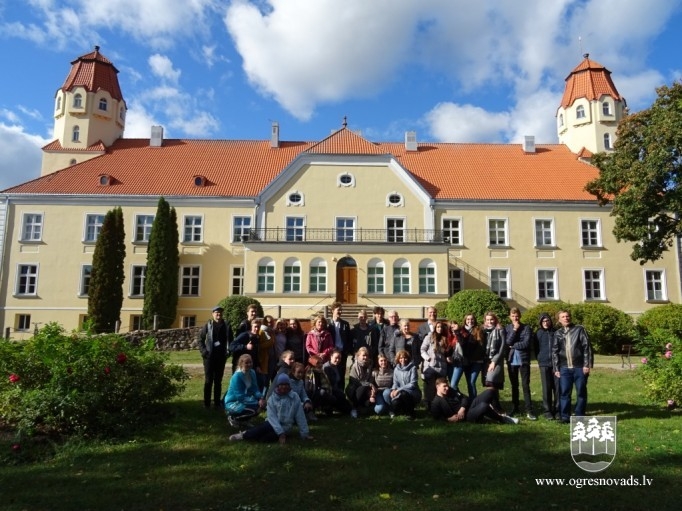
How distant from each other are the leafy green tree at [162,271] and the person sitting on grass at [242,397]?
1847 centimetres

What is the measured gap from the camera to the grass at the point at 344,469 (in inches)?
185

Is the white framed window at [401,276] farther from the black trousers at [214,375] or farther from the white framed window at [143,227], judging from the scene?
the black trousers at [214,375]

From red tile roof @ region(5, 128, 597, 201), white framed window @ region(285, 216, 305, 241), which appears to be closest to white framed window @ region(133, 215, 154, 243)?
red tile roof @ region(5, 128, 597, 201)

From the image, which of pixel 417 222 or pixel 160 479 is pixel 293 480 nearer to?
pixel 160 479

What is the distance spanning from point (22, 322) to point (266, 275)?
13021 mm

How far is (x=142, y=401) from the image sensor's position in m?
7.30

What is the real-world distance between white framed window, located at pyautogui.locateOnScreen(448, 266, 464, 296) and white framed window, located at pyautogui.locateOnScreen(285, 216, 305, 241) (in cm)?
805

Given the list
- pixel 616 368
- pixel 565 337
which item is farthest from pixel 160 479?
pixel 616 368

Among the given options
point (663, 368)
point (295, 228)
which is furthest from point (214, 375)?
point (295, 228)

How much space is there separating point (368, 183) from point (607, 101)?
55.9 feet

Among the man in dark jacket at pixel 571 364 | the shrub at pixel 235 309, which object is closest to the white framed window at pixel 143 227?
the shrub at pixel 235 309

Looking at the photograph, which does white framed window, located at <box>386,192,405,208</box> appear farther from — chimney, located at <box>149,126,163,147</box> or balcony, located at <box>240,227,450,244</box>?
chimney, located at <box>149,126,163,147</box>

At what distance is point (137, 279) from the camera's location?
88.3 feet

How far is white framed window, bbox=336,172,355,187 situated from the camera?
27.5 metres
